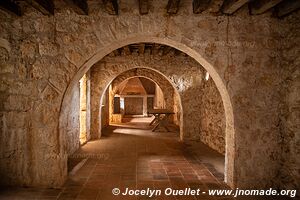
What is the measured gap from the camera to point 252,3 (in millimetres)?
2836

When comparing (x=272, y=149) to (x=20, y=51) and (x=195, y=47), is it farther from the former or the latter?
(x=20, y=51)

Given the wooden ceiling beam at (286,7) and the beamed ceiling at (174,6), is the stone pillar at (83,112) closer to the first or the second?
the beamed ceiling at (174,6)

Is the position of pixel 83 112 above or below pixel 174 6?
below

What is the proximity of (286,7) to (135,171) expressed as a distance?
3245 millimetres

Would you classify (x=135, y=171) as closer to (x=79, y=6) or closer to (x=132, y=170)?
(x=132, y=170)

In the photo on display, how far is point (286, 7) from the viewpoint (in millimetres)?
2676

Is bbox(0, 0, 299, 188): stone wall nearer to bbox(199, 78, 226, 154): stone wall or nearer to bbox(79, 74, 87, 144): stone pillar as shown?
bbox(199, 78, 226, 154): stone wall

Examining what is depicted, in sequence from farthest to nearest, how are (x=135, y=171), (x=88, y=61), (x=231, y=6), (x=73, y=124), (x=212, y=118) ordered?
(x=212, y=118), (x=73, y=124), (x=135, y=171), (x=88, y=61), (x=231, y=6)

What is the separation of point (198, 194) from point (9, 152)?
2635 mm

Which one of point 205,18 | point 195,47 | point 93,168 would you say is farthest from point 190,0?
point 93,168

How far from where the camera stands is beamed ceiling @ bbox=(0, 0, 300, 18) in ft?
8.35

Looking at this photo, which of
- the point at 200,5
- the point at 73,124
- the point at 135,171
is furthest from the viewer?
the point at 73,124

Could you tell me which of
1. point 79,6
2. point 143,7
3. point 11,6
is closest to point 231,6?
point 143,7

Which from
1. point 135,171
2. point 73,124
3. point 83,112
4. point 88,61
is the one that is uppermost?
point 88,61
